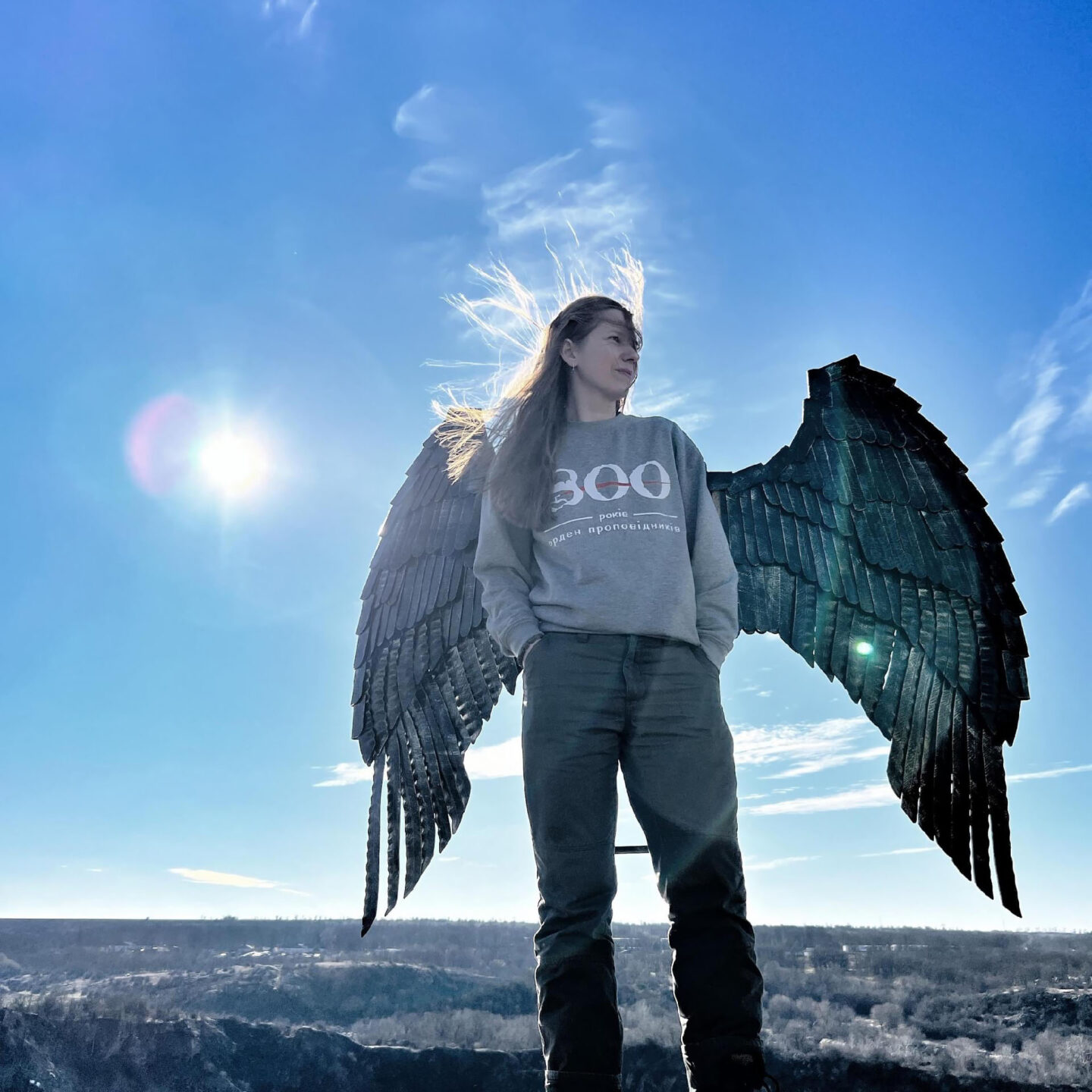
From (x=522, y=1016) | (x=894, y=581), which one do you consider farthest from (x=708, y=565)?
(x=522, y=1016)

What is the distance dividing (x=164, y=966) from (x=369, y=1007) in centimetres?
986

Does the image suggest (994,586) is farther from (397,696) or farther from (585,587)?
(397,696)

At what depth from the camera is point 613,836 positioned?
2.44 meters

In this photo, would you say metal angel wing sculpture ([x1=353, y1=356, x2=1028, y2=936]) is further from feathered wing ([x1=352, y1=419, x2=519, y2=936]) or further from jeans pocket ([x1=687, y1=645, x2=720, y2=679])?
jeans pocket ([x1=687, y1=645, x2=720, y2=679])

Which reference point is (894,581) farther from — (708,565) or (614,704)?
(614,704)

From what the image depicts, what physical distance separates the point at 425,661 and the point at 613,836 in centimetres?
154

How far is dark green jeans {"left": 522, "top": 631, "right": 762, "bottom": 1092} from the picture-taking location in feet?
7.24

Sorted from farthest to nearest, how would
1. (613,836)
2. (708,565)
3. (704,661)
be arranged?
(708,565) → (704,661) → (613,836)

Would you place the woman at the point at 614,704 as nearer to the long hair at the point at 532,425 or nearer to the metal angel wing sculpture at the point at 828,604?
the long hair at the point at 532,425

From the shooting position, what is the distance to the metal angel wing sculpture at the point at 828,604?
3619 millimetres

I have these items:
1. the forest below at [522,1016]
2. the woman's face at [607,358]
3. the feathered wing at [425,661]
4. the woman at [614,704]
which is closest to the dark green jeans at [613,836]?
the woman at [614,704]

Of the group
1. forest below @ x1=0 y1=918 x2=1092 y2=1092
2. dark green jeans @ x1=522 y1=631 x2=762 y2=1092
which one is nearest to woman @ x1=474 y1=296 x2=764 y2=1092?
dark green jeans @ x1=522 y1=631 x2=762 y2=1092

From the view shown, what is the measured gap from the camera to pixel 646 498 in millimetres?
2785

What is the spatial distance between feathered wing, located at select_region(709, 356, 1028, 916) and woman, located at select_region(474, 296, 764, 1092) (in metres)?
1.12
